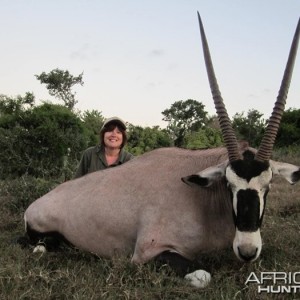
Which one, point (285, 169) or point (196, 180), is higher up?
point (285, 169)

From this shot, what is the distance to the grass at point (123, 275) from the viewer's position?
3.27 m

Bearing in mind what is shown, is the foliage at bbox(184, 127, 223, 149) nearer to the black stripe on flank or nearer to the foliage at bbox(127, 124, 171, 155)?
the foliage at bbox(127, 124, 171, 155)

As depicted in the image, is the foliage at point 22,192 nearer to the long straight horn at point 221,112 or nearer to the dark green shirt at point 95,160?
the dark green shirt at point 95,160

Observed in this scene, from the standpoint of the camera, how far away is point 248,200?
3.47 metres

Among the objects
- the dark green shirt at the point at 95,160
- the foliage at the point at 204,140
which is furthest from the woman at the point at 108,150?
the foliage at the point at 204,140

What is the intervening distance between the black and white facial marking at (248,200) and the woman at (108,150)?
2.60 metres

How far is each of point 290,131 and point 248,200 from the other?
2043 centimetres

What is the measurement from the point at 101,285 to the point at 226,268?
99cm

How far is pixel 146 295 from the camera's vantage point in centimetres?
322

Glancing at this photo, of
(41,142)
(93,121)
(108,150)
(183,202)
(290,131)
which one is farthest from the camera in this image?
(290,131)

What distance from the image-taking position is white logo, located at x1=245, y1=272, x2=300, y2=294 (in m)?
3.26

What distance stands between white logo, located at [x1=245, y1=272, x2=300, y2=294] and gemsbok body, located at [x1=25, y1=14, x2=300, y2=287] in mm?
180

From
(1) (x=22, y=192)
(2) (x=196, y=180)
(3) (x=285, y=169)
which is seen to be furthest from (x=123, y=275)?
(1) (x=22, y=192)

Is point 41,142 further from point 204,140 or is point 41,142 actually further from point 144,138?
point 204,140
